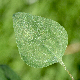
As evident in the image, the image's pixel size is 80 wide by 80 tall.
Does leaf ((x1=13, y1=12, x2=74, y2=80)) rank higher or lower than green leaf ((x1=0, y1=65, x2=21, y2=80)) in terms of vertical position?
higher

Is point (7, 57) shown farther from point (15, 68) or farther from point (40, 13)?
point (40, 13)

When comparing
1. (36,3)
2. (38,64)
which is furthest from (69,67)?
(36,3)

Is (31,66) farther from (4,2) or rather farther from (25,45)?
(4,2)

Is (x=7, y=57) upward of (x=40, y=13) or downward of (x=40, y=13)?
downward

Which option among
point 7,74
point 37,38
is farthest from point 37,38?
point 7,74
